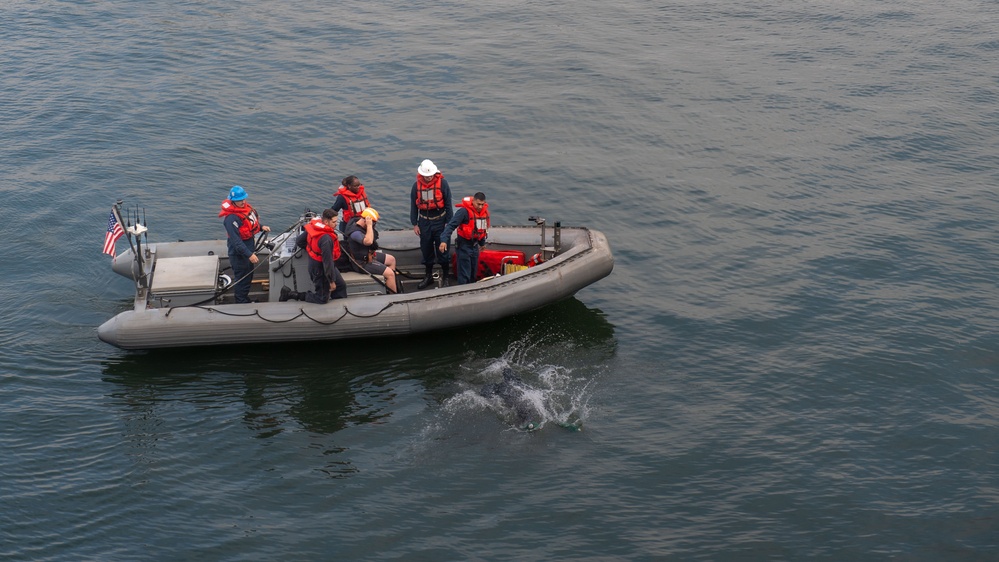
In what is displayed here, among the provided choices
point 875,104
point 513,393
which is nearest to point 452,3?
point 875,104

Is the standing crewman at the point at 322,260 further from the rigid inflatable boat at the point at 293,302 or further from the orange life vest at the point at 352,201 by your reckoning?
the orange life vest at the point at 352,201

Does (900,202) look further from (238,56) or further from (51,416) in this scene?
(238,56)

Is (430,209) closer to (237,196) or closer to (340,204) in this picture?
(340,204)

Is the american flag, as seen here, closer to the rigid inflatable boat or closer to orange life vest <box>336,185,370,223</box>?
the rigid inflatable boat

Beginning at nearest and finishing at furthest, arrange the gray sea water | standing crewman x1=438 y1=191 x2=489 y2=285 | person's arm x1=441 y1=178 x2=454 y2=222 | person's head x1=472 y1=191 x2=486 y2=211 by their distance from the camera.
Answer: the gray sea water
person's head x1=472 y1=191 x2=486 y2=211
standing crewman x1=438 y1=191 x2=489 y2=285
person's arm x1=441 y1=178 x2=454 y2=222

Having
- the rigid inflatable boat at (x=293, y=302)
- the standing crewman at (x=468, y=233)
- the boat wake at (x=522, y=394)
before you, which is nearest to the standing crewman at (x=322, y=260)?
the rigid inflatable boat at (x=293, y=302)

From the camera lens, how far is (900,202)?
18.2 metres

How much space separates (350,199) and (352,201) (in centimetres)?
4

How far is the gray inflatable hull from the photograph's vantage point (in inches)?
508

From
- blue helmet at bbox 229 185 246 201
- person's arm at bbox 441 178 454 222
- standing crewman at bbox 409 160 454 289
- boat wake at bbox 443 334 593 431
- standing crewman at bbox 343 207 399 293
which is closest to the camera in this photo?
boat wake at bbox 443 334 593 431

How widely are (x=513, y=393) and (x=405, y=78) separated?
13623 mm

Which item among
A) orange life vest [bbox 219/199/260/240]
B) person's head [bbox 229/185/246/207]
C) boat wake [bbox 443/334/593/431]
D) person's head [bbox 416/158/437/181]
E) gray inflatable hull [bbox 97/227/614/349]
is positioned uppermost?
person's head [bbox 416/158/437/181]

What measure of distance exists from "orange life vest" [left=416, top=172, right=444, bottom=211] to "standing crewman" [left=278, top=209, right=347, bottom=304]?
141 cm

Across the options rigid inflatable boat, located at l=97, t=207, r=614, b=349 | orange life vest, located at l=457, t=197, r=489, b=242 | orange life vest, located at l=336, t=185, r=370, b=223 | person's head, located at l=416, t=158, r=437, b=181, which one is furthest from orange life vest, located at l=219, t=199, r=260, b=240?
orange life vest, located at l=457, t=197, r=489, b=242
